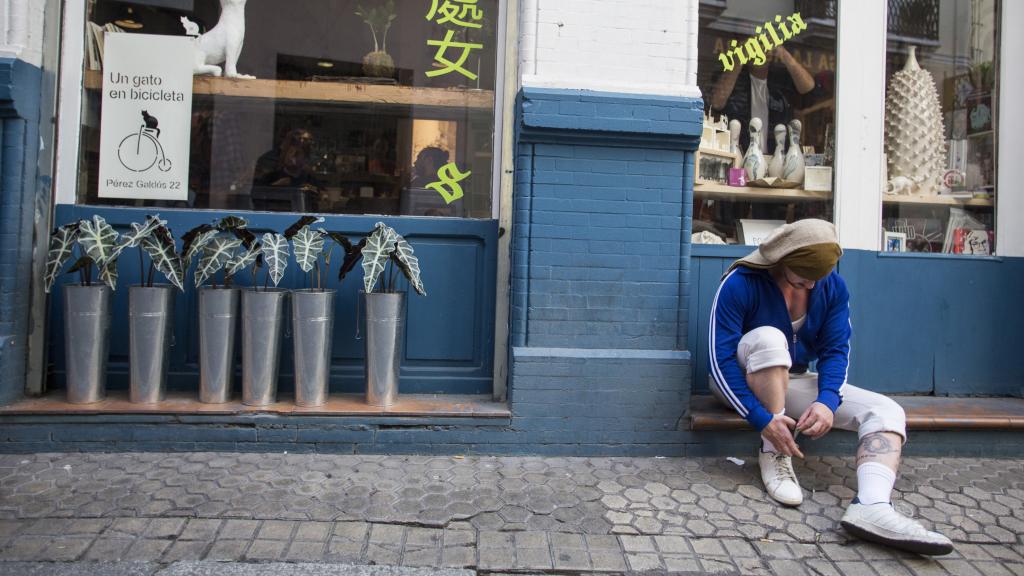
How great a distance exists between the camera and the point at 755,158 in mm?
5016

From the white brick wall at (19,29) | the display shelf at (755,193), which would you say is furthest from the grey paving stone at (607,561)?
the white brick wall at (19,29)

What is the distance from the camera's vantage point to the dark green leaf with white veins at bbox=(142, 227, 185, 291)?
3830 mm

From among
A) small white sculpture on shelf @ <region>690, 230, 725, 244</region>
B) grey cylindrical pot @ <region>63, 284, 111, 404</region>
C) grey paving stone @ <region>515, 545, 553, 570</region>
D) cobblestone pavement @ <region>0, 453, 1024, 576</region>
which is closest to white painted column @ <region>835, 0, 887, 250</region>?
small white sculpture on shelf @ <region>690, 230, 725, 244</region>

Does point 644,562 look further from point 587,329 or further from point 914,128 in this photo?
point 914,128

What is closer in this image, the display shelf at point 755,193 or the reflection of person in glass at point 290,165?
→ the reflection of person in glass at point 290,165

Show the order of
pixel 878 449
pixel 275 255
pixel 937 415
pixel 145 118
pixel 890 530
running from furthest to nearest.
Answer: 1. pixel 145 118
2. pixel 937 415
3. pixel 275 255
4. pixel 878 449
5. pixel 890 530

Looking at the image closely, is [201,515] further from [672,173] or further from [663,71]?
[663,71]

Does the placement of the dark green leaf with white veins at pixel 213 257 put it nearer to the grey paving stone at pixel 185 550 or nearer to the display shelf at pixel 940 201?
the grey paving stone at pixel 185 550

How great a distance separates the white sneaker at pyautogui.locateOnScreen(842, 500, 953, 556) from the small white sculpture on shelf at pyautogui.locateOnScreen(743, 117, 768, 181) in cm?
255

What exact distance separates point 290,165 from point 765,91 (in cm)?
328

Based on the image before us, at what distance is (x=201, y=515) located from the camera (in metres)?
3.12

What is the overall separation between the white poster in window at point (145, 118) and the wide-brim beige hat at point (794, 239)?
3425 millimetres

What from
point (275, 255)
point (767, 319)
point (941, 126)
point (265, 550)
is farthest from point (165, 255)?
point (941, 126)

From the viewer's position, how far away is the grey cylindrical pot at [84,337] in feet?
12.8
